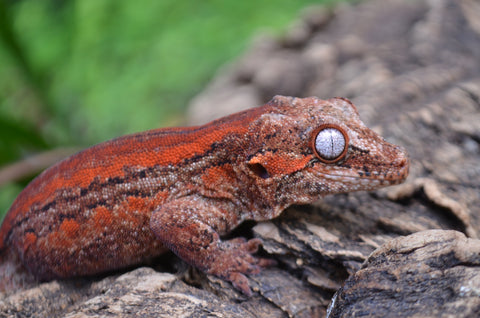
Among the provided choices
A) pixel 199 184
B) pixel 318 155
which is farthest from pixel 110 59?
pixel 318 155

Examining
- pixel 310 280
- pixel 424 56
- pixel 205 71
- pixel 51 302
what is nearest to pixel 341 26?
pixel 424 56

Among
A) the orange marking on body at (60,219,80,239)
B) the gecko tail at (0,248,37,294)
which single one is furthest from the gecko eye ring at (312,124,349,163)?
the gecko tail at (0,248,37,294)

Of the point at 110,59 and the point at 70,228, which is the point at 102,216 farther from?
the point at 110,59

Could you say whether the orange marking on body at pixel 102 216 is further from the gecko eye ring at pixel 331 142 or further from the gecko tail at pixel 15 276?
the gecko eye ring at pixel 331 142

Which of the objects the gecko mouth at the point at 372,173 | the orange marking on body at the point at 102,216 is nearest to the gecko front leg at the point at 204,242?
the orange marking on body at the point at 102,216

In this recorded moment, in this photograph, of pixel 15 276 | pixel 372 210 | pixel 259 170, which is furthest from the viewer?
pixel 15 276

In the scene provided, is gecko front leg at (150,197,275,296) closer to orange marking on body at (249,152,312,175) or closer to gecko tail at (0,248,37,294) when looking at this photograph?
orange marking on body at (249,152,312,175)
